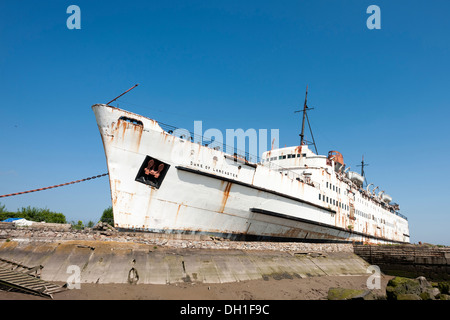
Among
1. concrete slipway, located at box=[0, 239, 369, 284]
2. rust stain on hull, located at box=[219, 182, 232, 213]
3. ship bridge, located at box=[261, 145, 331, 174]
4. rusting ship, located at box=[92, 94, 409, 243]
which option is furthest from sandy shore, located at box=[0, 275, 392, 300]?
ship bridge, located at box=[261, 145, 331, 174]

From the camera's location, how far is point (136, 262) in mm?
10102

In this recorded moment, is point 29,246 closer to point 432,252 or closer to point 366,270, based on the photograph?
point 366,270

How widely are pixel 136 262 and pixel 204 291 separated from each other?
9.35 feet

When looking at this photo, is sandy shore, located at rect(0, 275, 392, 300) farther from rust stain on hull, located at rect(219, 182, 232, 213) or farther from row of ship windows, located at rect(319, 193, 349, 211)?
row of ship windows, located at rect(319, 193, 349, 211)

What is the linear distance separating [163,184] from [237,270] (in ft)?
17.1

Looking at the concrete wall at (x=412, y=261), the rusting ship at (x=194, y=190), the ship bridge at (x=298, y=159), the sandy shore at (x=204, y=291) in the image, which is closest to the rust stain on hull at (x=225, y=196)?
the rusting ship at (x=194, y=190)

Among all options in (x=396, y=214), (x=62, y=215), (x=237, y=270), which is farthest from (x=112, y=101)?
(x=396, y=214)

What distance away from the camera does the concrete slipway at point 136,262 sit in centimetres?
916

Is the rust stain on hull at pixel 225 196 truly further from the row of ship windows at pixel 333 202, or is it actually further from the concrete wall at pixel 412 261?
the concrete wall at pixel 412 261

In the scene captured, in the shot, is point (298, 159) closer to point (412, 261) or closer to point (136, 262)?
point (412, 261)

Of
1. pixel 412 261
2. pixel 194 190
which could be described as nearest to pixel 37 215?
pixel 194 190

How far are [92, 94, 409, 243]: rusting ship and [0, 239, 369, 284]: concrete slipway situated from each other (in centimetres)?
129

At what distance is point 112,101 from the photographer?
1209 centimetres

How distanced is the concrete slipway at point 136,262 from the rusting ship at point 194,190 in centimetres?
129
